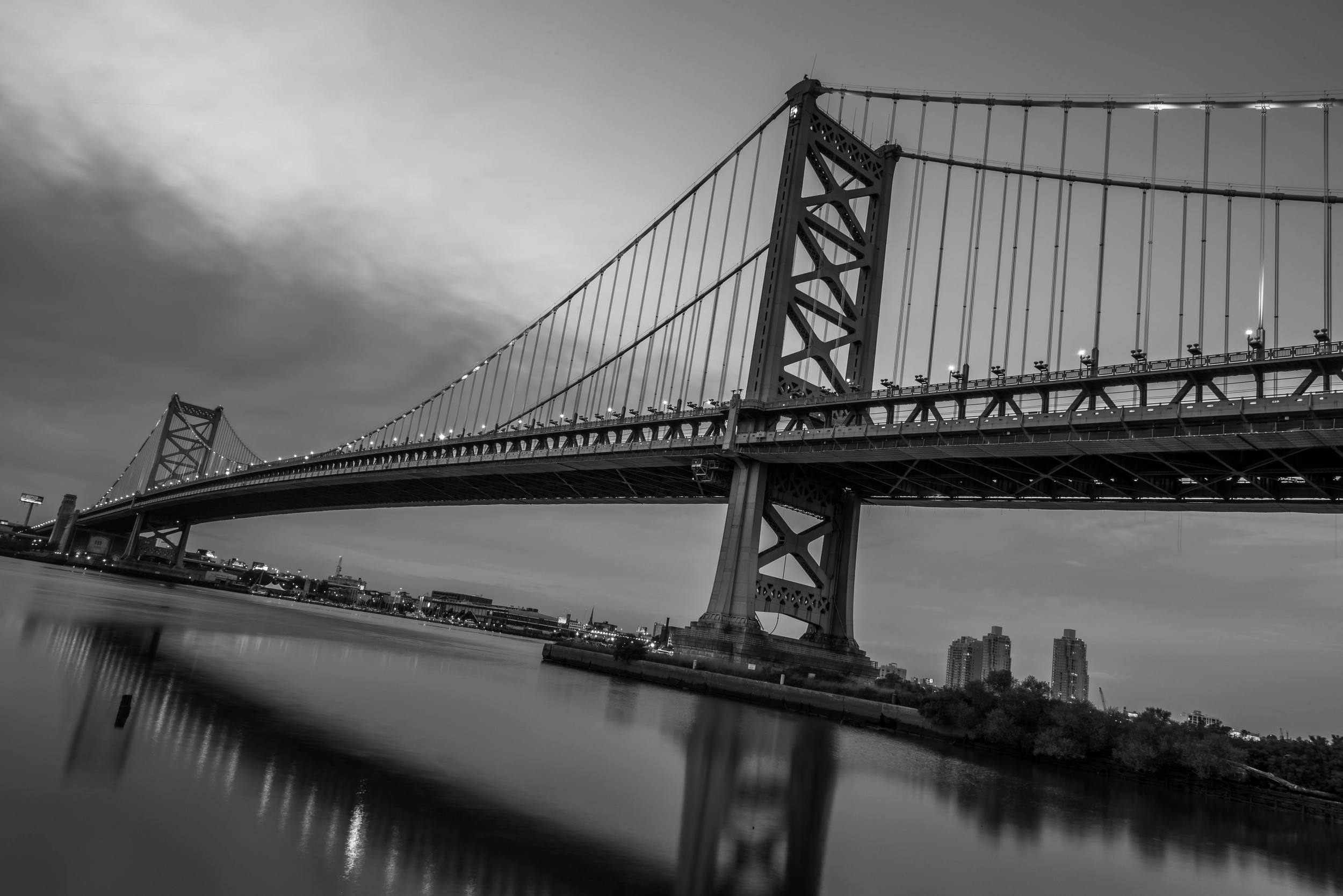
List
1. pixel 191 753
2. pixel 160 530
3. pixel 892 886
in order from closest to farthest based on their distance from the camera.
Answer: pixel 892 886 → pixel 191 753 → pixel 160 530

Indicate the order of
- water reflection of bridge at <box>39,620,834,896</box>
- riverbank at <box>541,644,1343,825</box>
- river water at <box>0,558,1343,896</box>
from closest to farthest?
river water at <box>0,558,1343,896</box> < water reflection of bridge at <box>39,620,834,896</box> < riverbank at <box>541,644,1343,825</box>

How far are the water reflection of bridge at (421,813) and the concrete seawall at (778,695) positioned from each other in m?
13.8

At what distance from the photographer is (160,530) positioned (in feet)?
441

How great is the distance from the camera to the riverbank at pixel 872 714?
2117 centimetres

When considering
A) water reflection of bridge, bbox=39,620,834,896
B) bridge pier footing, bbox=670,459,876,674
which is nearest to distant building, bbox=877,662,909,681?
bridge pier footing, bbox=670,459,876,674

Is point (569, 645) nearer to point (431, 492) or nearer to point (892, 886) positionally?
point (431, 492)

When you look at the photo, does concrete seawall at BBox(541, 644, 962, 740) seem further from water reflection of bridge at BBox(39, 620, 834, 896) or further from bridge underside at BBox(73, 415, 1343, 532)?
water reflection of bridge at BBox(39, 620, 834, 896)

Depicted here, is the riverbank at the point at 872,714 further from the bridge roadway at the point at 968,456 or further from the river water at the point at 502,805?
the bridge roadway at the point at 968,456

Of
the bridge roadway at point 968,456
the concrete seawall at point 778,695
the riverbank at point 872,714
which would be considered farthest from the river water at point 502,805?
the bridge roadway at point 968,456

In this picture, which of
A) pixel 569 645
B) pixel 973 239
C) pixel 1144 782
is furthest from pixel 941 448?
pixel 569 645

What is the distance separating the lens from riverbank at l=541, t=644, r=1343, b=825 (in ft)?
69.5

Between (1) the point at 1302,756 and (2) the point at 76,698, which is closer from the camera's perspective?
(2) the point at 76,698

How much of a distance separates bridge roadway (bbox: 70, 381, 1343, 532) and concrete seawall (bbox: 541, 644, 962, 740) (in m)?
11.1

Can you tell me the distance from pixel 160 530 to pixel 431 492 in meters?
80.5
